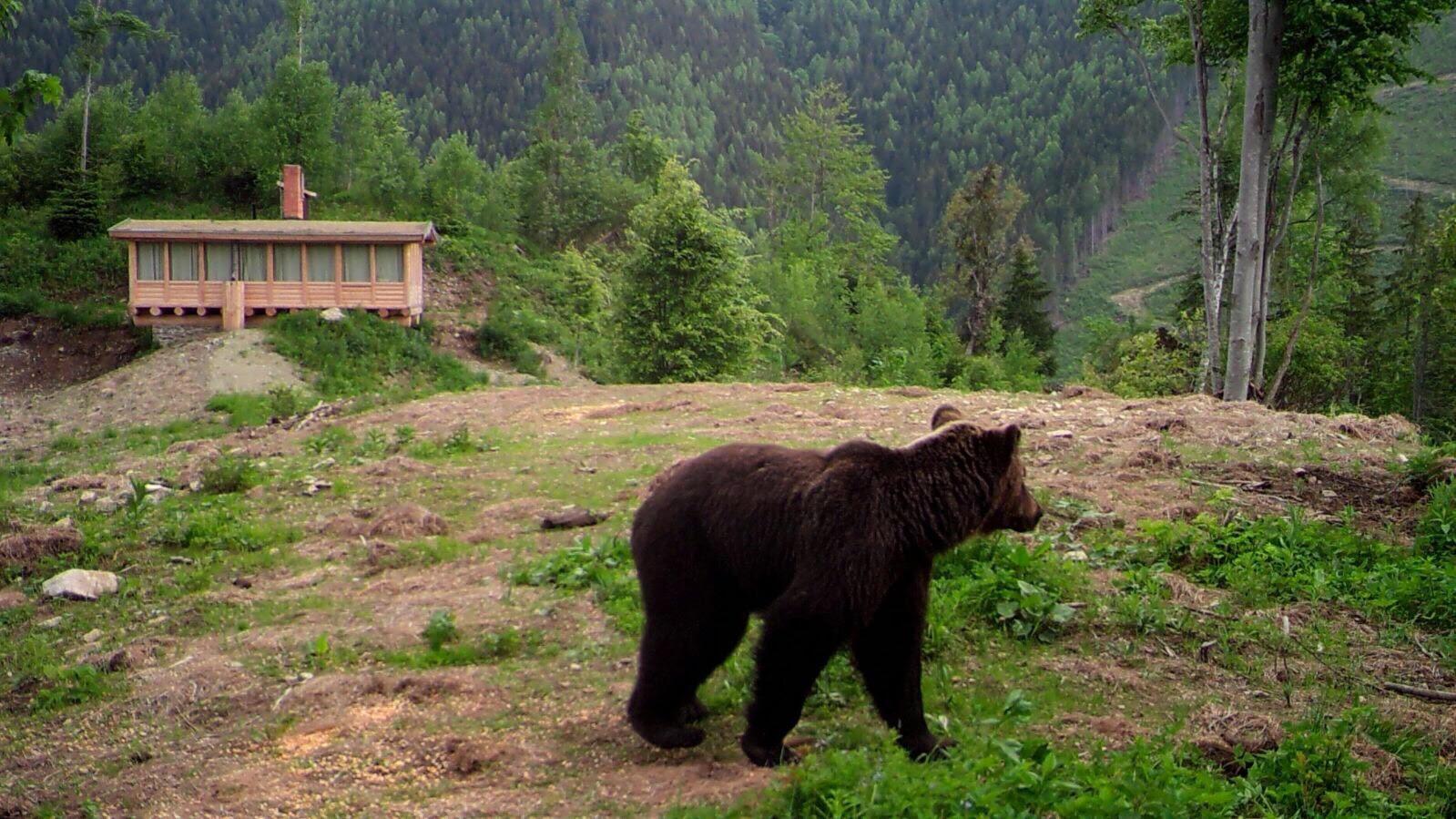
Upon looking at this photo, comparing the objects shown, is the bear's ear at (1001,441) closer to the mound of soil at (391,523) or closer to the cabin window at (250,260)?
the mound of soil at (391,523)

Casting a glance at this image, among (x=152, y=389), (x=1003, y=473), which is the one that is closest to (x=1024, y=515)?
(x=1003, y=473)

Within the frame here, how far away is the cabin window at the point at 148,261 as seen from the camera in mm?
34750

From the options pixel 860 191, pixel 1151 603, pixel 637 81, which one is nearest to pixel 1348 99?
pixel 1151 603

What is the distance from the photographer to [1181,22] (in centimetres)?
2042

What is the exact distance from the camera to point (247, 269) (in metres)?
34.8

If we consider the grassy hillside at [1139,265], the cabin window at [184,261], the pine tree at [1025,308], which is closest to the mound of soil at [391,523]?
the cabin window at [184,261]

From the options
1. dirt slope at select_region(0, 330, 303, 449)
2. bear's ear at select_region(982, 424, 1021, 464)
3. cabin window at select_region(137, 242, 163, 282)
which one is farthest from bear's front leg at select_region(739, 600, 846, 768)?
cabin window at select_region(137, 242, 163, 282)

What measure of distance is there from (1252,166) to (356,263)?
26287 millimetres

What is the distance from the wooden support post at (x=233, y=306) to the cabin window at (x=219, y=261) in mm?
343

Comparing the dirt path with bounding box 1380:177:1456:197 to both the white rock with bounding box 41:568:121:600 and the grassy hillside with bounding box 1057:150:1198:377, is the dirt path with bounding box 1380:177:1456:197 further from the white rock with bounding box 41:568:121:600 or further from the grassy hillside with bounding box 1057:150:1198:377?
the white rock with bounding box 41:568:121:600

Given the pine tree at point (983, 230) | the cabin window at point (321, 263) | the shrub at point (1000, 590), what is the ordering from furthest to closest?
the pine tree at point (983, 230)
the cabin window at point (321, 263)
the shrub at point (1000, 590)

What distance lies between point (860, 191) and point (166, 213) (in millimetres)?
38962

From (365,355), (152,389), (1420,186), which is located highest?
(1420,186)

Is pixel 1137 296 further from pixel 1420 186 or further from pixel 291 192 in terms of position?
pixel 291 192
